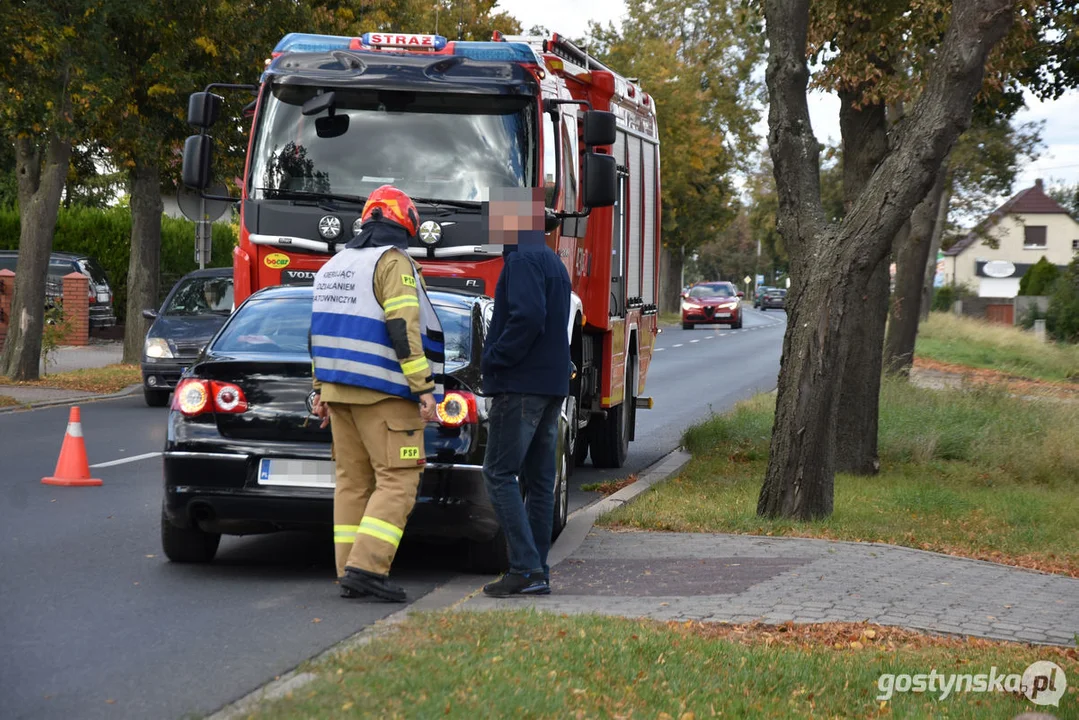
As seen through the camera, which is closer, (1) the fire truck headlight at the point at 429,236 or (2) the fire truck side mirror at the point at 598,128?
(1) the fire truck headlight at the point at 429,236

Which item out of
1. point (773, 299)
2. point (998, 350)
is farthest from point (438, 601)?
point (773, 299)

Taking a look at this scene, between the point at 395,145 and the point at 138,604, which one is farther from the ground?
the point at 395,145

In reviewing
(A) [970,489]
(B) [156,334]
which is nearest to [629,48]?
(B) [156,334]

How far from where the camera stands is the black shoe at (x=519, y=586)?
725cm

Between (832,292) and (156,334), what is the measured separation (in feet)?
36.5

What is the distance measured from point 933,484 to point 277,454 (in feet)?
23.5

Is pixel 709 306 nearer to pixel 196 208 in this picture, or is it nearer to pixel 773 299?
pixel 196 208

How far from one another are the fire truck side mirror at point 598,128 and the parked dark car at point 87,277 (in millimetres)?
23953

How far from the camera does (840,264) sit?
1013 centimetres

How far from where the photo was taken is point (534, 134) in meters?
11.1

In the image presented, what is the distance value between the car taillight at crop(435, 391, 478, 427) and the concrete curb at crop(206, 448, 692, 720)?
0.83 m

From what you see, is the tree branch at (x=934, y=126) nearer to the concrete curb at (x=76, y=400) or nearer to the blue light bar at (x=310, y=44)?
the blue light bar at (x=310, y=44)

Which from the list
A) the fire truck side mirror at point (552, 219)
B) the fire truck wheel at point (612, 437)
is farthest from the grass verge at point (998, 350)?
the fire truck side mirror at point (552, 219)

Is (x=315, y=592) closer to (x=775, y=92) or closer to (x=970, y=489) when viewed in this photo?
(x=775, y=92)
